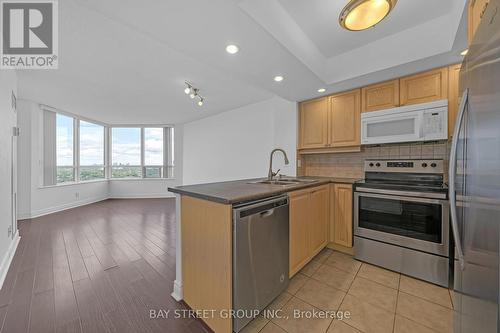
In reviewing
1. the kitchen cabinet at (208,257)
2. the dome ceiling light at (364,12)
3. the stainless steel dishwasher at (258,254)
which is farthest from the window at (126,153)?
the dome ceiling light at (364,12)

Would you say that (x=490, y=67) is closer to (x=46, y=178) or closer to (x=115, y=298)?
(x=115, y=298)

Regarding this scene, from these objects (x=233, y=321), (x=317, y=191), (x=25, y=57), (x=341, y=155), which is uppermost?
(x=25, y=57)

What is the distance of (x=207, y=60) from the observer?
2.08 m

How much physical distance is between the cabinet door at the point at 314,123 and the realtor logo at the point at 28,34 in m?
3.13

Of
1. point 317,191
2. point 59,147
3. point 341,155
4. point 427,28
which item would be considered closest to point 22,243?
point 59,147

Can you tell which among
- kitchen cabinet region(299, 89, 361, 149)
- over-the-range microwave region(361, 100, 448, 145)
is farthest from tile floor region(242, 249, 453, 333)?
kitchen cabinet region(299, 89, 361, 149)

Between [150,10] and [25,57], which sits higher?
[25,57]

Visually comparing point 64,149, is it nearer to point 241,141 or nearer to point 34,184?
point 34,184

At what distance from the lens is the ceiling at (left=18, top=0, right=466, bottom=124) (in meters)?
1.51

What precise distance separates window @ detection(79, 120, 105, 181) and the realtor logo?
137 inches

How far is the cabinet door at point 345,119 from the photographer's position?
2754 millimetres

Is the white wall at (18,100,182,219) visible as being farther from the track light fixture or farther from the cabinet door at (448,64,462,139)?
the cabinet door at (448,64,462,139)

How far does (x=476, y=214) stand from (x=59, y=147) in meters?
7.03

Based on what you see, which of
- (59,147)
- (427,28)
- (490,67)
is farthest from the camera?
(59,147)
